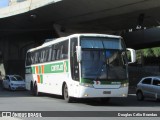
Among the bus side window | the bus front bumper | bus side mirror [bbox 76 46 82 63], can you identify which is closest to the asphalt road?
the bus front bumper

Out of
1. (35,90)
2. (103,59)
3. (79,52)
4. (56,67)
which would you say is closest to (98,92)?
(103,59)

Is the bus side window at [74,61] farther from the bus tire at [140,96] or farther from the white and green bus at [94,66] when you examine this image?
the bus tire at [140,96]

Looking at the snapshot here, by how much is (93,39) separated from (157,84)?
582 centimetres

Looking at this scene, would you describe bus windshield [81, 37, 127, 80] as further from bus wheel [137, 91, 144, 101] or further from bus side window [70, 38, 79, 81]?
bus wheel [137, 91, 144, 101]

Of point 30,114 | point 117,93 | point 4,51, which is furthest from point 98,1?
point 4,51

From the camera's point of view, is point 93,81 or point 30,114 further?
point 93,81

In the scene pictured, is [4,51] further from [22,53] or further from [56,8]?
[56,8]

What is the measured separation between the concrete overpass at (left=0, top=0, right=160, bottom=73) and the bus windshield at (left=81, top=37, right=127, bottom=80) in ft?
51.9

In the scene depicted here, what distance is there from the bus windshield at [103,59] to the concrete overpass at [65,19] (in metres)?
15.8

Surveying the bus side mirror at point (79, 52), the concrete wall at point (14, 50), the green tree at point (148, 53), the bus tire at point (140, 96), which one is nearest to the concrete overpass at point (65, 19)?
the concrete wall at point (14, 50)

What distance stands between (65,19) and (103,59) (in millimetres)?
27022

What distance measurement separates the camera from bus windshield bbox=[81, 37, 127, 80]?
21188 mm

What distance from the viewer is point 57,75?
2502 centimetres

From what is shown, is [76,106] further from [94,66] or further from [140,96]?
[140,96]
